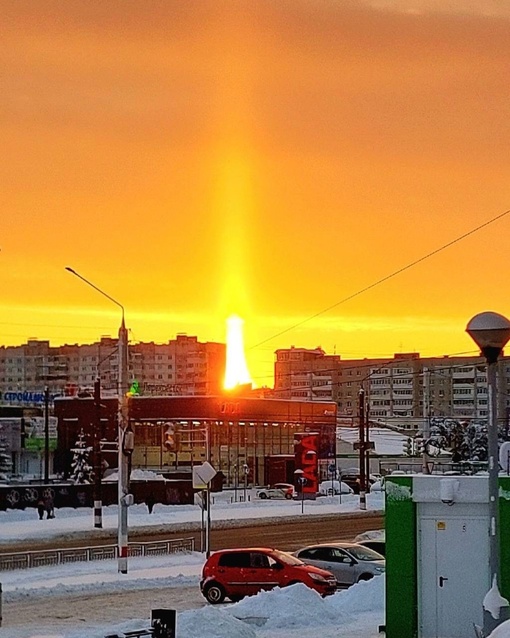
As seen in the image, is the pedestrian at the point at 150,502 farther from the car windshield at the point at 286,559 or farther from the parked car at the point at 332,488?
the car windshield at the point at 286,559

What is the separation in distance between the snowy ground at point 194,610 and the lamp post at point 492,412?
A: 9.61 ft

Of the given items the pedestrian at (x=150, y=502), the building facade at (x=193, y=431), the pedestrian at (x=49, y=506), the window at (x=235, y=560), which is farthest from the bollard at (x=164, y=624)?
the building facade at (x=193, y=431)

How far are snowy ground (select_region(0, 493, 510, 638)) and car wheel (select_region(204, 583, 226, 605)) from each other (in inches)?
9.7

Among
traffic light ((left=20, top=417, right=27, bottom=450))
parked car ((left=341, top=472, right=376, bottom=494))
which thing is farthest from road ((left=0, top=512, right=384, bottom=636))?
parked car ((left=341, top=472, right=376, bottom=494))

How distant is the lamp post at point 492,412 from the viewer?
631 inches

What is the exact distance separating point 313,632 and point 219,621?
2.79m

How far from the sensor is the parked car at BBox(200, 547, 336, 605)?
31031mm

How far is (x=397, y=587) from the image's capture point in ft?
67.6

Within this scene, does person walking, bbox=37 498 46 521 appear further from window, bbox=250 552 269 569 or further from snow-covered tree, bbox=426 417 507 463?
snow-covered tree, bbox=426 417 507 463

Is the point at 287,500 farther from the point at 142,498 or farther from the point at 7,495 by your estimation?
the point at 7,495

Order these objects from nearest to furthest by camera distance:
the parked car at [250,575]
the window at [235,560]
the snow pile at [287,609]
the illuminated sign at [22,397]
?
the snow pile at [287,609] → the parked car at [250,575] → the window at [235,560] → the illuminated sign at [22,397]

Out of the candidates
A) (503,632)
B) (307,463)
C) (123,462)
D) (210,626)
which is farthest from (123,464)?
(307,463)

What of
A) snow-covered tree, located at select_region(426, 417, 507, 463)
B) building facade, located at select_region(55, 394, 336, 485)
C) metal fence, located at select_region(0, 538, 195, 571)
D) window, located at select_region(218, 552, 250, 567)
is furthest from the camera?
snow-covered tree, located at select_region(426, 417, 507, 463)

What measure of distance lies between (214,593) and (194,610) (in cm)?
839
